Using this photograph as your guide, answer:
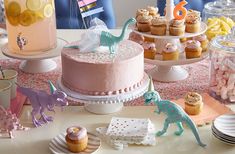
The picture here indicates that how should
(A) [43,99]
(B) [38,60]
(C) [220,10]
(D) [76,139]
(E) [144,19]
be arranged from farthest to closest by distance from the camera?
(C) [220,10] → (B) [38,60] → (E) [144,19] → (A) [43,99] → (D) [76,139]

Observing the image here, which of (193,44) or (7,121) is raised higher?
(193,44)

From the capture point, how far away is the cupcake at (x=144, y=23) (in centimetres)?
150

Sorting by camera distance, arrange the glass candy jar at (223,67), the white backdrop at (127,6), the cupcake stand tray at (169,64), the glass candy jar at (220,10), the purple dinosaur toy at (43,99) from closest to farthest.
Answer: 1. the purple dinosaur toy at (43,99)
2. the glass candy jar at (223,67)
3. the cupcake stand tray at (169,64)
4. the glass candy jar at (220,10)
5. the white backdrop at (127,6)

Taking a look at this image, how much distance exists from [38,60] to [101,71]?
0.44m

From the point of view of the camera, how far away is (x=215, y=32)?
5.48 ft

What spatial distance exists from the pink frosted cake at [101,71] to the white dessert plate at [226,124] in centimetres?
25

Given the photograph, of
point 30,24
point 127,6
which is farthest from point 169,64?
point 127,6

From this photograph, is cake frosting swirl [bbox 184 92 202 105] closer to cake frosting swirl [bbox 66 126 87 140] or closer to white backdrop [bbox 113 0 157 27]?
cake frosting swirl [bbox 66 126 87 140]

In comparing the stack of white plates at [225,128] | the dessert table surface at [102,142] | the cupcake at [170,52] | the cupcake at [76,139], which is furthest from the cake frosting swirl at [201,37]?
the cupcake at [76,139]

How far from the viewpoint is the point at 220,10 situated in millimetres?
1833

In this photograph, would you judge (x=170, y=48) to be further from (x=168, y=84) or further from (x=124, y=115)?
(x=124, y=115)

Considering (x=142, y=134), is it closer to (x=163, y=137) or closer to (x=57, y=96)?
(x=163, y=137)

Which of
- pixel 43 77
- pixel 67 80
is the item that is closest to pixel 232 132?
pixel 67 80

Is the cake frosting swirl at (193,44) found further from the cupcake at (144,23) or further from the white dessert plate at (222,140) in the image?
the white dessert plate at (222,140)
